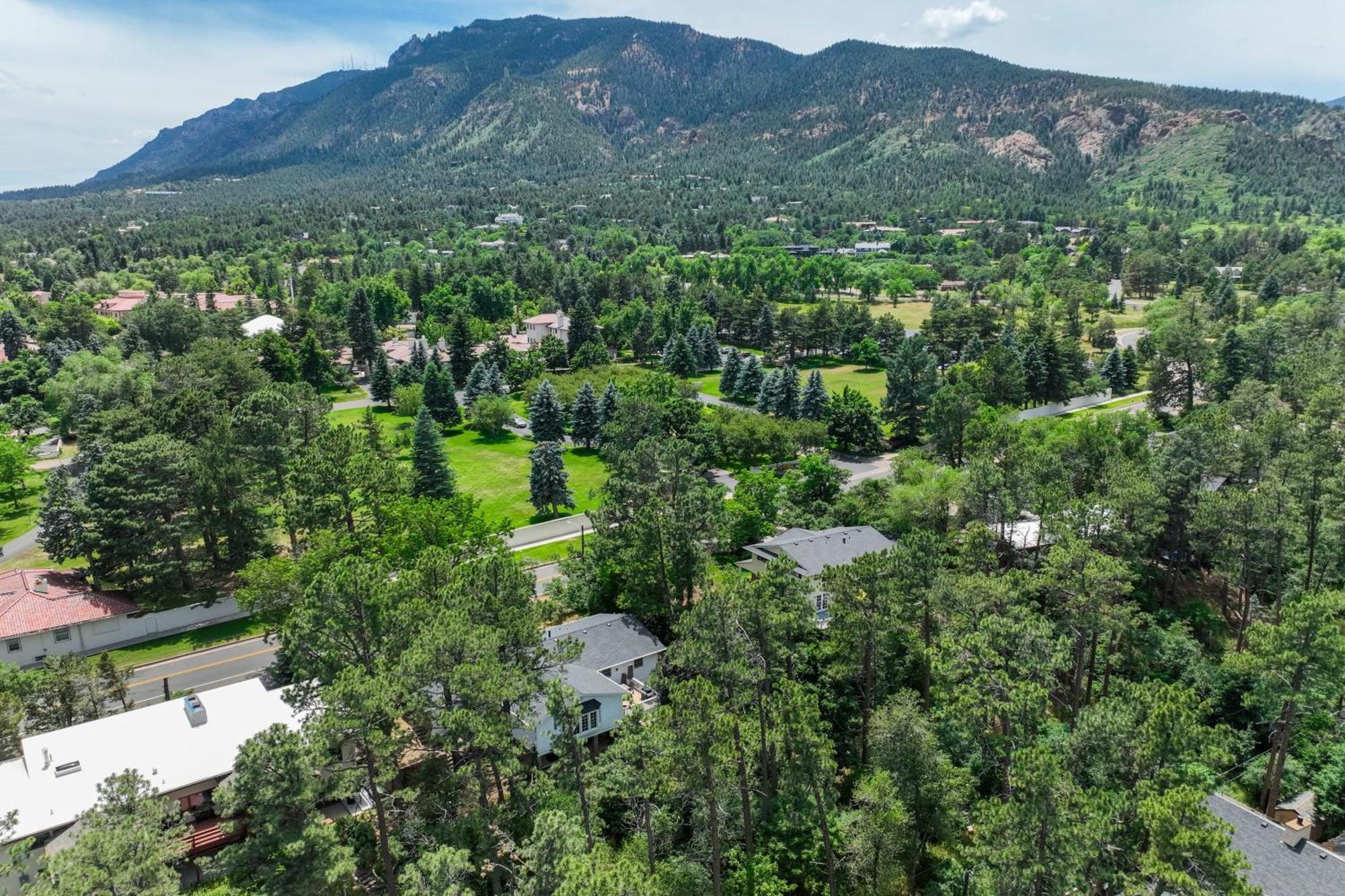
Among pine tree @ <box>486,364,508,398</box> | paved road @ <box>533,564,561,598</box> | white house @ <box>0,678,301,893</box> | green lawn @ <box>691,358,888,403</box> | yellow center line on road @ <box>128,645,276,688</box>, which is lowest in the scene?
paved road @ <box>533,564,561,598</box>

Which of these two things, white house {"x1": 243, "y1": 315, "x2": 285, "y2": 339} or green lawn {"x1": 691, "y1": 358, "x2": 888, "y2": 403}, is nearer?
green lawn {"x1": 691, "y1": 358, "x2": 888, "y2": 403}

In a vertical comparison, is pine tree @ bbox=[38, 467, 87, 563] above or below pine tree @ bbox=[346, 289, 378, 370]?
below

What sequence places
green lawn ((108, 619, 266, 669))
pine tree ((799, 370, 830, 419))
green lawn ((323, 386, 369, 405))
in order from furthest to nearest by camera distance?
green lawn ((323, 386, 369, 405)), pine tree ((799, 370, 830, 419)), green lawn ((108, 619, 266, 669))

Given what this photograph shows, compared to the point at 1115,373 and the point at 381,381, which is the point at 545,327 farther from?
the point at 1115,373

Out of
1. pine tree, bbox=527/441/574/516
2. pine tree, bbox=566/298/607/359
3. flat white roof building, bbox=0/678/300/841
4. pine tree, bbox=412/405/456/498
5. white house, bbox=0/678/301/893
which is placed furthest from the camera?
pine tree, bbox=566/298/607/359

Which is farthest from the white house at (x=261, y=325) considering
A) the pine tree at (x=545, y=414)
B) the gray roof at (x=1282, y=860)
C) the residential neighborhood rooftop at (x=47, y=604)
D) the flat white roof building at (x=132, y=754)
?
the gray roof at (x=1282, y=860)

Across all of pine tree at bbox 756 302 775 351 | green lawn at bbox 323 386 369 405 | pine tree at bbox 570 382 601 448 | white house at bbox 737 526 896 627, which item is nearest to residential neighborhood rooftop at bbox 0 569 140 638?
white house at bbox 737 526 896 627

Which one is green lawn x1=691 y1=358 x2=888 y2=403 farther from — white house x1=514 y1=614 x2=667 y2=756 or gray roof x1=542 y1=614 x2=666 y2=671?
white house x1=514 y1=614 x2=667 y2=756

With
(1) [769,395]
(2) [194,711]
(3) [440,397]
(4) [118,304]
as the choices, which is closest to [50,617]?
(2) [194,711]
